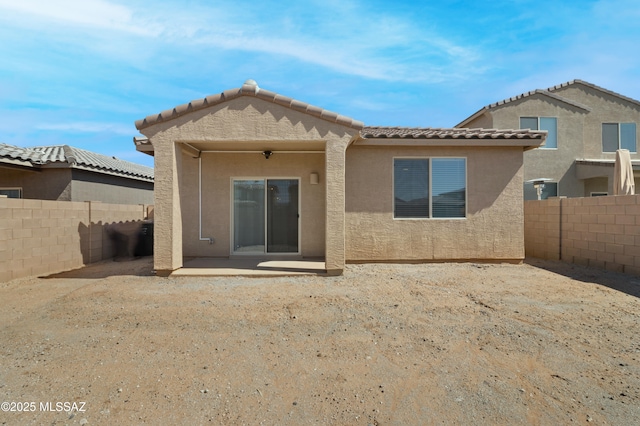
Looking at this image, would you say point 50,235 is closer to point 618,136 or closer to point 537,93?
point 537,93

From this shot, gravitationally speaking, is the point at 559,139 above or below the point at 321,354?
above

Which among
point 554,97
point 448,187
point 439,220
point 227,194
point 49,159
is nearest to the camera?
point 439,220

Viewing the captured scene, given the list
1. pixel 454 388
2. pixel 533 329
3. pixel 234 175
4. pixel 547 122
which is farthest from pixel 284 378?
pixel 547 122

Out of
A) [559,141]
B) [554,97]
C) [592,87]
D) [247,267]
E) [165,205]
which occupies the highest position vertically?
[592,87]

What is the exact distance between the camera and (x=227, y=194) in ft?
33.6

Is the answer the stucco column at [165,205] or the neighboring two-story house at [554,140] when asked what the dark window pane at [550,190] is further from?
the stucco column at [165,205]

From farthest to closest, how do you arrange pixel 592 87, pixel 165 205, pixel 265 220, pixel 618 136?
pixel 592 87 < pixel 618 136 < pixel 265 220 < pixel 165 205

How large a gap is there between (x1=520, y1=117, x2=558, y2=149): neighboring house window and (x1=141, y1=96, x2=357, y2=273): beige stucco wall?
13207mm

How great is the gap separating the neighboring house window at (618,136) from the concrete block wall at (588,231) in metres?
10.9

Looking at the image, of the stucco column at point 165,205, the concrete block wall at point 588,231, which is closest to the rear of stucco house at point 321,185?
the stucco column at point 165,205

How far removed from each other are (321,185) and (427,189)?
2.98m

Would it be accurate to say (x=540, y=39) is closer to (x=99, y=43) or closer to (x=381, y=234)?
(x=381, y=234)

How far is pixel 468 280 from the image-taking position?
7.72 meters

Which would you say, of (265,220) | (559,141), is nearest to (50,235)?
(265,220)
